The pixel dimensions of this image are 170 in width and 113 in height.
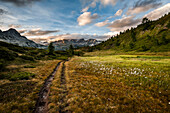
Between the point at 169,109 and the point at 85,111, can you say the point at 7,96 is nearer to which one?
the point at 85,111

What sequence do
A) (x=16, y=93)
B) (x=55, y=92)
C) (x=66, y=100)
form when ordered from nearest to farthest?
(x=66, y=100) < (x=16, y=93) < (x=55, y=92)

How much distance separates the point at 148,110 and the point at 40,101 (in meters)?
9.79

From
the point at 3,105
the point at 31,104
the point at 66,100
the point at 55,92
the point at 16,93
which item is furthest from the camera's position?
the point at 55,92

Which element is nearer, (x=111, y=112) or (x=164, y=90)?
(x=111, y=112)

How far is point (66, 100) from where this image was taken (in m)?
7.60

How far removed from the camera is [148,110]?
6066 mm

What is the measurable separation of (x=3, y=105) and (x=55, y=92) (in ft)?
14.2

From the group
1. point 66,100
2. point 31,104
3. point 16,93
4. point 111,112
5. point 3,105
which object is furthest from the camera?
Result: point 16,93

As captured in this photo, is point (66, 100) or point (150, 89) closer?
point (66, 100)

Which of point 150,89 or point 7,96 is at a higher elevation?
point 7,96

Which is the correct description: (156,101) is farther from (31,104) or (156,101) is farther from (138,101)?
(31,104)

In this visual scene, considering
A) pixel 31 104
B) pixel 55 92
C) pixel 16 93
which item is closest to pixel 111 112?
pixel 55 92

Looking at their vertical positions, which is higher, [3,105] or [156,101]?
[3,105]

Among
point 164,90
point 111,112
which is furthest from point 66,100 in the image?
point 164,90
